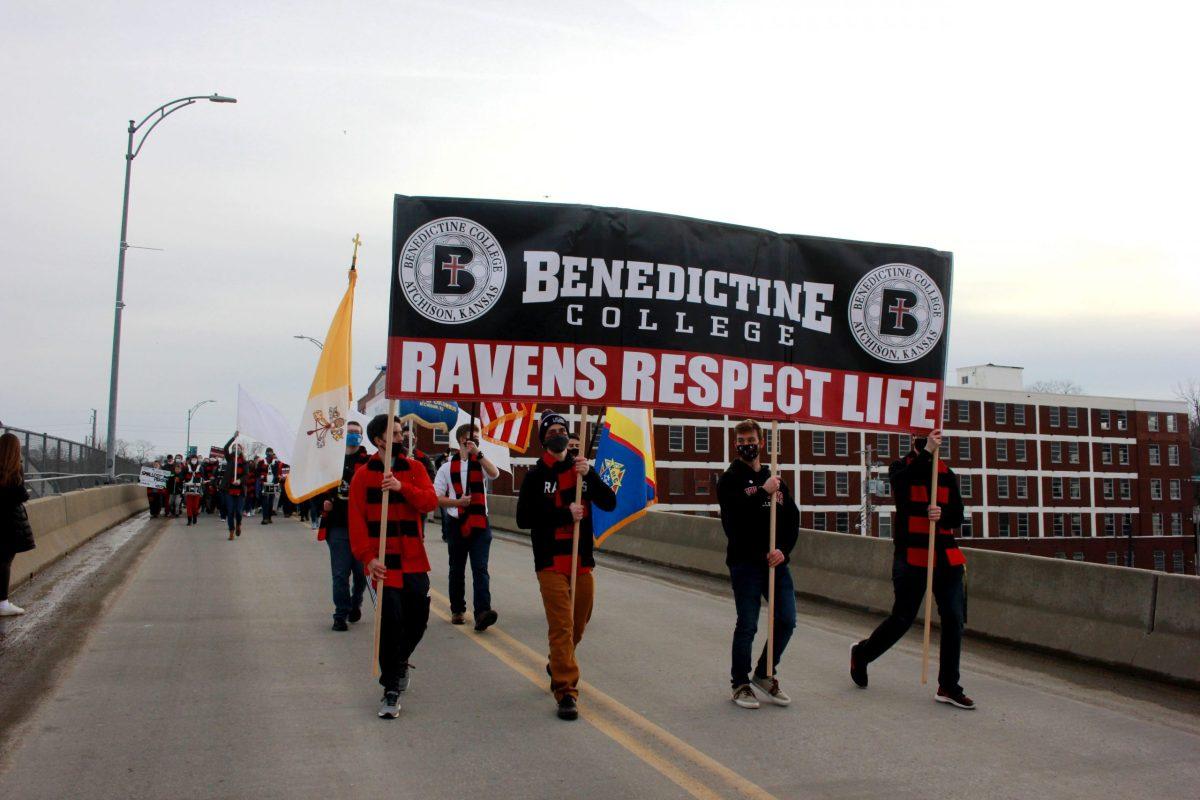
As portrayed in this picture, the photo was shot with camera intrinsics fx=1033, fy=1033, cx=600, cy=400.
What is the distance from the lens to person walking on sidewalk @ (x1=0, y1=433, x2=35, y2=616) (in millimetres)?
9977

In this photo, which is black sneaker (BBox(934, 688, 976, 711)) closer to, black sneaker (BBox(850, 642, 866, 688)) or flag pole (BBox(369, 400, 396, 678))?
black sneaker (BBox(850, 642, 866, 688))

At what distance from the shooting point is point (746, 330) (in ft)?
26.1

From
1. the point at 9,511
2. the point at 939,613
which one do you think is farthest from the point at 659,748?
the point at 9,511

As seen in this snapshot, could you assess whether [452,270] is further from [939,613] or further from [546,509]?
[939,613]

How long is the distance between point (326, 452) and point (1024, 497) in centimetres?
9407

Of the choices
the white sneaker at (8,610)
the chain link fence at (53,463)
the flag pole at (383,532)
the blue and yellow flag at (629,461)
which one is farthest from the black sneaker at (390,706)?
the chain link fence at (53,463)

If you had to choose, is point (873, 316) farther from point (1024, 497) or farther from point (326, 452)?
point (1024, 497)

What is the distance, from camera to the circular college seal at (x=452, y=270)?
750cm

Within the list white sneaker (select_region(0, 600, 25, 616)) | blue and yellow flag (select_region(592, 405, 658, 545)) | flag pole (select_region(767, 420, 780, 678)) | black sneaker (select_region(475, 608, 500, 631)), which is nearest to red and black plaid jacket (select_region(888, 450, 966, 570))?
flag pole (select_region(767, 420, 780, 678))

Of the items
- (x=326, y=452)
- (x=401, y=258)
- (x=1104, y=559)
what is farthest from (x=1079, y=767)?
(x=1104, y=559)

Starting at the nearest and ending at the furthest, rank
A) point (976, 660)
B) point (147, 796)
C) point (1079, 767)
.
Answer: point (147, 796)
point (1079, 767)
point (976, 660)

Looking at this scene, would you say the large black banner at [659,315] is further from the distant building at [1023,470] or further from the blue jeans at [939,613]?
the distant building at [1023,470]

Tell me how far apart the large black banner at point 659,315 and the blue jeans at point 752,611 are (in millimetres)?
1221

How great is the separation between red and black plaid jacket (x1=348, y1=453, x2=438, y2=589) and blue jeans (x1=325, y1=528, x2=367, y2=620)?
2954 millimetres
